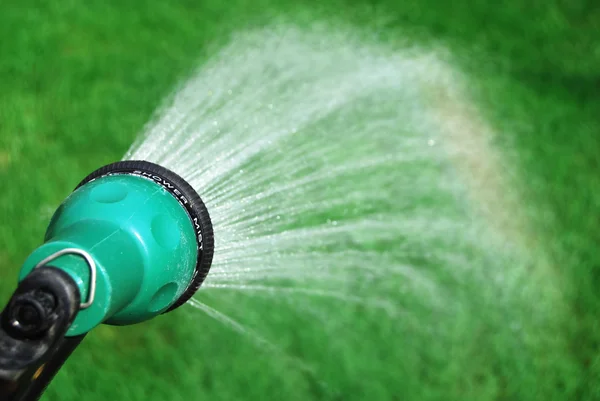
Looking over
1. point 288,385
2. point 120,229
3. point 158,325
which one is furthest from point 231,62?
point 120,229

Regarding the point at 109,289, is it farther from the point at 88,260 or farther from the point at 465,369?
the point at 465,369

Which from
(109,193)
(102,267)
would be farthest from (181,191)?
(102,267)

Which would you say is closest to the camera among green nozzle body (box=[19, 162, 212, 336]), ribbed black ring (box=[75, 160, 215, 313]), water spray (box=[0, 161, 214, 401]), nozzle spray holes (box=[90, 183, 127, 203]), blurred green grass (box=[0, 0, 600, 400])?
water spray (box=[0, 161, 214, 401])

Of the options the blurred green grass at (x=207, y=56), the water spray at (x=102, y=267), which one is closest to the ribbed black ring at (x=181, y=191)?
the water spray at (x=102, y=267)

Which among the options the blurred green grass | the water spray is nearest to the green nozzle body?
the water spray

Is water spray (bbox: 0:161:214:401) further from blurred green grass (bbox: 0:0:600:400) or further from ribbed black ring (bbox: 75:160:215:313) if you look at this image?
blurred green grass (bbox: 0:0:600:400)

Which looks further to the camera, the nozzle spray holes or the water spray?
the nozzle spray holes

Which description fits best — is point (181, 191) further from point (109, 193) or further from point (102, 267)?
point (102, 267)
